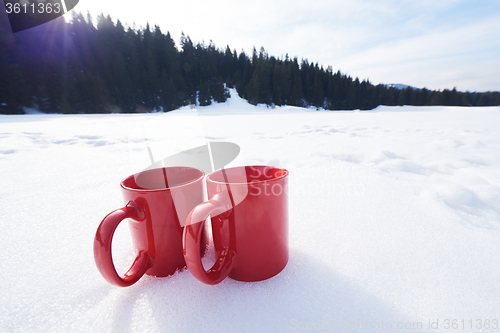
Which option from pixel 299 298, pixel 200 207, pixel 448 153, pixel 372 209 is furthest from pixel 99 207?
pixel 448 153

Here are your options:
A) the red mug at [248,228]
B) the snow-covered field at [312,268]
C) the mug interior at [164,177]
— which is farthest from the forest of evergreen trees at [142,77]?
the red mug at [248,228]

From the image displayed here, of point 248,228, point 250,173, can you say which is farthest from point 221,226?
point 250,173

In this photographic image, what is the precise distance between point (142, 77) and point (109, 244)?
2029 centimetres

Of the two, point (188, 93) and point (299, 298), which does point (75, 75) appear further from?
point (299, 298)

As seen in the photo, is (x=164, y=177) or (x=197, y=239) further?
(x=164, y=177)

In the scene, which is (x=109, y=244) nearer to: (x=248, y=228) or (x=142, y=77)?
(x=248, y=228)

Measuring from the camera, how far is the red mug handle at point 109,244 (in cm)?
32

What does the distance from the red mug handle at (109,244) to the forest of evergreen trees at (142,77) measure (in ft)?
52.4

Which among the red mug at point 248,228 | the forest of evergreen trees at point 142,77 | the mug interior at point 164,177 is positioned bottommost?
the red mug at point 248,228

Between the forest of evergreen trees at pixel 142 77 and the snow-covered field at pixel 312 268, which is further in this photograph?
the forest of evergreen trees at pixel 142 77

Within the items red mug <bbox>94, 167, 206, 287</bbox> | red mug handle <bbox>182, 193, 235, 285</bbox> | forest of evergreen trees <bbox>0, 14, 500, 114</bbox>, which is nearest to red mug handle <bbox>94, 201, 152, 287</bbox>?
red mug <bbox>94, 167, 206, 287</bbox>

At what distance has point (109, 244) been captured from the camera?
13.0 inches

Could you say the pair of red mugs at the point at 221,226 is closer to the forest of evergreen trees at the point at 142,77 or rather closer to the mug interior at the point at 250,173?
the mug interior at the point at 250,173

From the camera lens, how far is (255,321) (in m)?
0.34
